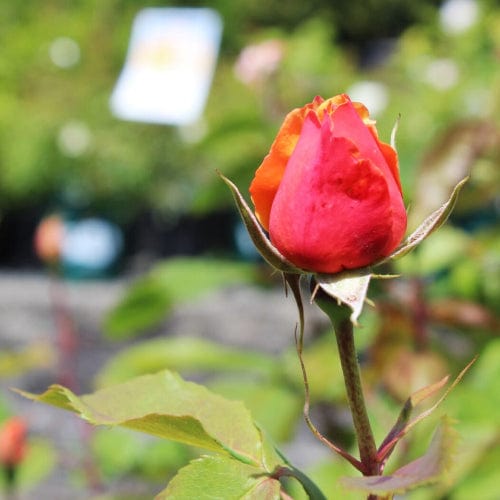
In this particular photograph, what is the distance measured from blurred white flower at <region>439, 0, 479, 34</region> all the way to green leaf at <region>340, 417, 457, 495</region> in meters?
2.35

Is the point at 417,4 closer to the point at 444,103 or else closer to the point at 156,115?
the point at 444,103

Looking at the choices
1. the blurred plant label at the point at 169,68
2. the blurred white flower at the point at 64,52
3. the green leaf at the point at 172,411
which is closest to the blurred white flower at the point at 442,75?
the blurred plant label at the point at 169,68

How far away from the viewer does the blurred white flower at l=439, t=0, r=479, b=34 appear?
7.89 feet

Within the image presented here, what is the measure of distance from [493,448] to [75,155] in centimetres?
162

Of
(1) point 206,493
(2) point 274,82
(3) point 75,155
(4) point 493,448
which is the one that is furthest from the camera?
(3) point 75,155

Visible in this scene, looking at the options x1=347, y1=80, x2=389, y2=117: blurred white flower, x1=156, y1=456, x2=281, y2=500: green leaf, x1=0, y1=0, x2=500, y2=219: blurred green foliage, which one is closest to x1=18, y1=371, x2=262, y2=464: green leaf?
x1=156, y1=456, x2=281, y2=500: green leaf

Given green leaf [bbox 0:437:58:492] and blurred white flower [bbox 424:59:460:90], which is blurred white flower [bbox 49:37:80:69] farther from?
green leaf [bbox 0:437:58:492]

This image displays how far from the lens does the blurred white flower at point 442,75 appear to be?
186 cm

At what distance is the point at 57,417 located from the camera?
4.74 feet

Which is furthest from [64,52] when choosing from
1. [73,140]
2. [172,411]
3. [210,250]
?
[172,411]

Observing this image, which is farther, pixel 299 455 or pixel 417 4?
pixel 417 4

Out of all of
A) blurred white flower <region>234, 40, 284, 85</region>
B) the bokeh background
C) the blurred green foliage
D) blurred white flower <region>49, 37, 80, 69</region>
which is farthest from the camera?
blurred white flower <region>49, 37, 80, 69</region>

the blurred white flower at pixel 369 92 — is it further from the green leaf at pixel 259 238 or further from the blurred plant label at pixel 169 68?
the green leaf at pixel 259 238

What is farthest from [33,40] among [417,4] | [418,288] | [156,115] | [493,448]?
[417,4]
